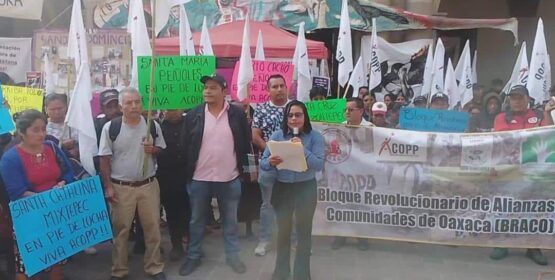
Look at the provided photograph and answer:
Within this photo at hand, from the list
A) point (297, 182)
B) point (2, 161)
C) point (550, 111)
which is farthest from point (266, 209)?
point (550, 111)

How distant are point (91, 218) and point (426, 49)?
919cm

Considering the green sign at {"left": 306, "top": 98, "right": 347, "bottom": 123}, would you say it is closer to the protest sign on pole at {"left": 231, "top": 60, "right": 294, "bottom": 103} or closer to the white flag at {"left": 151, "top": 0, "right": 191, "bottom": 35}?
the protest sign on pole at {"left": 231, "top": 60, "right": 294, "bottom": 103}

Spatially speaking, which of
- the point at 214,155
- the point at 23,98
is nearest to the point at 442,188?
the point at 214,155

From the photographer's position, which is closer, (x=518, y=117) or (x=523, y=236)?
(x=523, y=236)

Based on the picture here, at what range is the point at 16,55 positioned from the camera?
11.1 metres

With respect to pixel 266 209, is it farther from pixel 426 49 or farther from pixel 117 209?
pixel 426 49

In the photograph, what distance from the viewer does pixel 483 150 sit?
5.63 meters

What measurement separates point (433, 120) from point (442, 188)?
1.01 metres

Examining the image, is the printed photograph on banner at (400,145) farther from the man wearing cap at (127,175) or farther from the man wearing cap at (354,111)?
the man wearing cap at (127,175)

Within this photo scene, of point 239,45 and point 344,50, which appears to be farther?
point 239,45

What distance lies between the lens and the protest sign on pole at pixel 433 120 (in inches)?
252

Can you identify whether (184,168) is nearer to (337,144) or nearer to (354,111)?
(337,144)

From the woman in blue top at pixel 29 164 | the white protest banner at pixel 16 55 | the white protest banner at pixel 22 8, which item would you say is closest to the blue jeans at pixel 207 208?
the woman in blue top at pixel 29 164

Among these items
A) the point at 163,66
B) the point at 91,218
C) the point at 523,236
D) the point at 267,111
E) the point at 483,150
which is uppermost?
the point at 163,66
